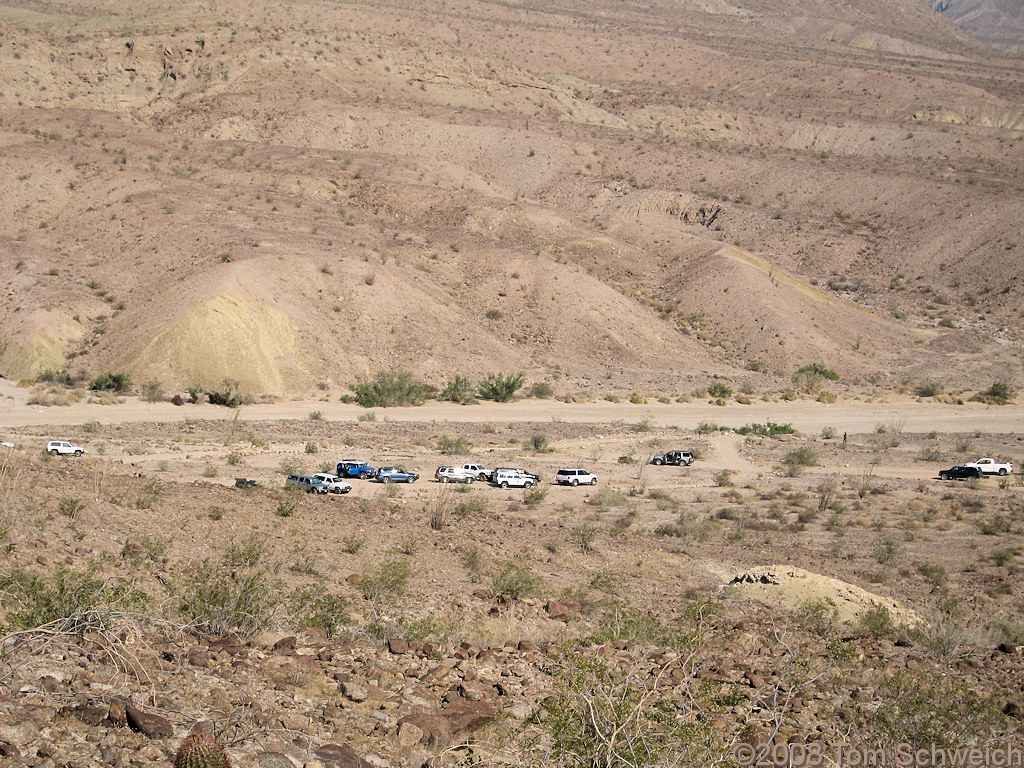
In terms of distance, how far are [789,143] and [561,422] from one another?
75.0 m

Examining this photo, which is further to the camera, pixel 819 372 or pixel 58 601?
pixel 819 372

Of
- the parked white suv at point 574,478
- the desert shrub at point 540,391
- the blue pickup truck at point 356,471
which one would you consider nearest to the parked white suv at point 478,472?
the parked white suv at point 574,478

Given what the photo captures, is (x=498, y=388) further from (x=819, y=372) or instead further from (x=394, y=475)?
(x=819, y=372)

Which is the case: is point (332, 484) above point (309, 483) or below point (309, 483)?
below

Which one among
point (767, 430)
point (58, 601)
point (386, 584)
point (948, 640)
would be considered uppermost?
point (58, 601)

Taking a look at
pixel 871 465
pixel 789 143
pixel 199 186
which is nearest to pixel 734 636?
pixel 871 465

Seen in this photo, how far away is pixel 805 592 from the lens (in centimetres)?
1622

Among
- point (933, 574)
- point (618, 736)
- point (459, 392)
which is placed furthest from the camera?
point (459, 392)

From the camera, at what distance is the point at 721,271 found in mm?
69250

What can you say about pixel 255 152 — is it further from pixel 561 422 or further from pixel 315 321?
pixel 561 422

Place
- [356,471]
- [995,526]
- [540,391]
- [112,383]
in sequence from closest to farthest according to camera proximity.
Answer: [995,526] → [356,471] → [112,383] → [540,391]

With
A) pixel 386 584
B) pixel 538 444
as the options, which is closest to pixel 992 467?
pixel 538 444

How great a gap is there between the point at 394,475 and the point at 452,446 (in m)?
7.32

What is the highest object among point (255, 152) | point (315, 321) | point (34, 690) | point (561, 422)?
point (255, 152)
